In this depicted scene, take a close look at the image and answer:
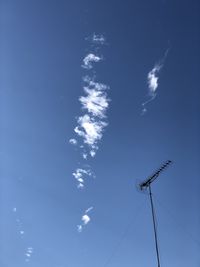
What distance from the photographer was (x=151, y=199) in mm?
34125

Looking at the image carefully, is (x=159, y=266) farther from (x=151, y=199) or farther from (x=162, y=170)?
(x=162, y=170)

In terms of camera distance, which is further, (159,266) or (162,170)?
(162,170)

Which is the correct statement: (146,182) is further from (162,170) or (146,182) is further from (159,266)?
(159,266)

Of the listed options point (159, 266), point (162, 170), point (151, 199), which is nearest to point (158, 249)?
point (159, 266)

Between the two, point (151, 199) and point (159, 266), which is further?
point (151, 199)

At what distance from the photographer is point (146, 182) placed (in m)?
35.2

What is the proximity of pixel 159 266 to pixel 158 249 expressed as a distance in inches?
74.7

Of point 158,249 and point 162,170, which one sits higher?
point 162,170

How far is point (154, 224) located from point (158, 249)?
2898 millimetres

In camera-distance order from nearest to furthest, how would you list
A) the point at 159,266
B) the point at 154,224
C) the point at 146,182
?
the point at 159,266 < the point at 154,224 < the point at 146,182

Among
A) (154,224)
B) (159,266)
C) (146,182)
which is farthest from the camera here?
(146,182)

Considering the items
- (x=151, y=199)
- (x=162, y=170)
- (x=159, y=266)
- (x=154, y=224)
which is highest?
(x=162, y=170)

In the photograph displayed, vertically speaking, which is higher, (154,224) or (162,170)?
(162,170)

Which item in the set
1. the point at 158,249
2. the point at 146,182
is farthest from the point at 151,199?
the point at 158,249
